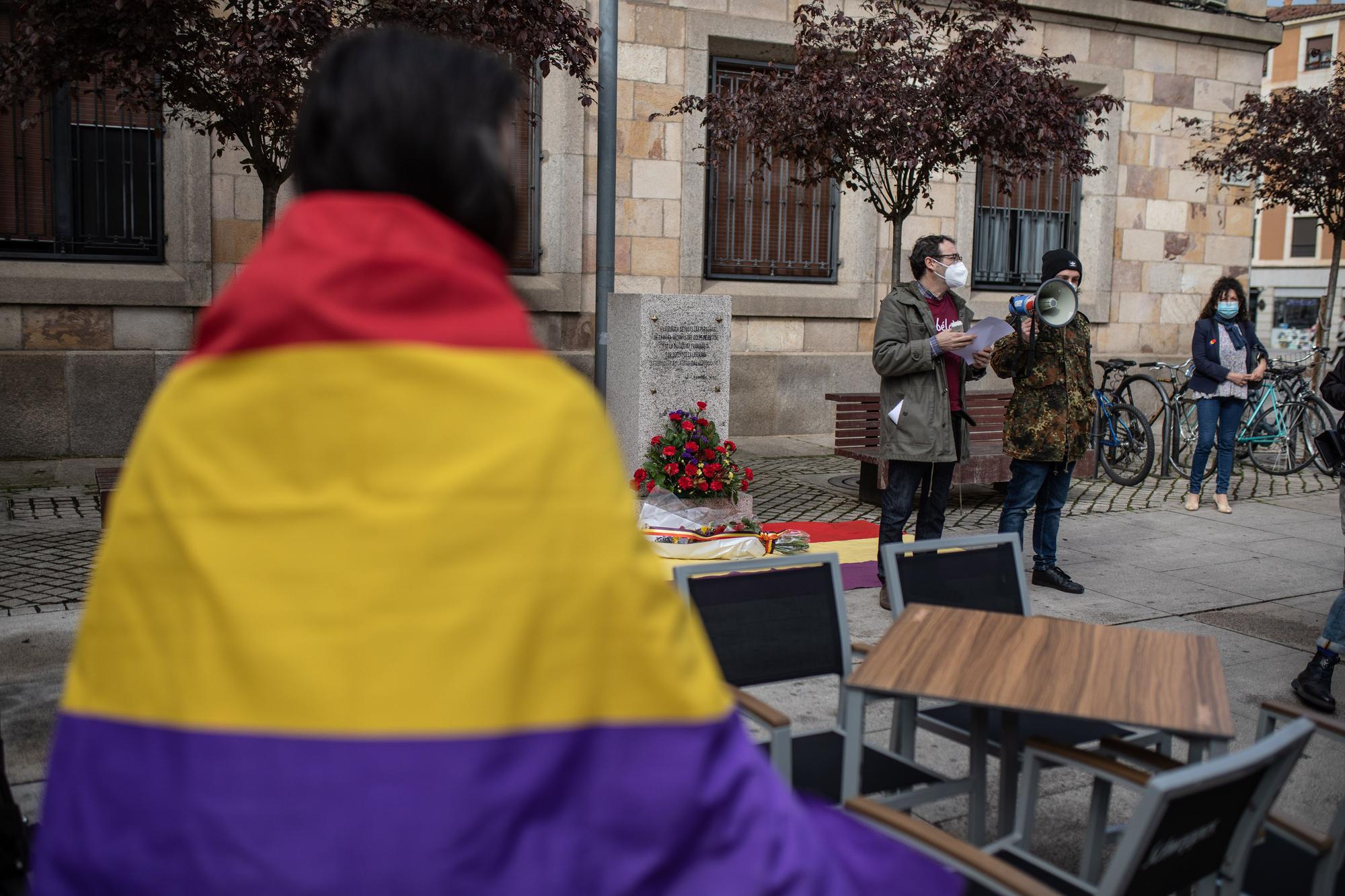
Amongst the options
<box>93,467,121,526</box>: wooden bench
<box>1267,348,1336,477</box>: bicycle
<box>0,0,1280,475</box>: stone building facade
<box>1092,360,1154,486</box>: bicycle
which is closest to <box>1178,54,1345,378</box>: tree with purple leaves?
<box>0,0,1280,475</box>: stone building facade

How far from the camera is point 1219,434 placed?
32.1 ft

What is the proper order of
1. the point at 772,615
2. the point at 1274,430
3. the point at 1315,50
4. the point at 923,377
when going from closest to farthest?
the point at 772,615, the point at 923,377, the point at 1274,430, the point at 1315,50

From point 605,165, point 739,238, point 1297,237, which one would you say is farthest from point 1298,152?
point 1297,237

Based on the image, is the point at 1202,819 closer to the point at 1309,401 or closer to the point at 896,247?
the point at 896,247

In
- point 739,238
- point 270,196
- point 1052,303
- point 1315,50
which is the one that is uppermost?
point 1315,50

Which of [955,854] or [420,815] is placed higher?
[420,815]

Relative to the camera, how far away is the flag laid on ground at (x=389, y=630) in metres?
1.20

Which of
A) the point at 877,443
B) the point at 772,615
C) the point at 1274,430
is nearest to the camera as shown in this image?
the point at 772,615

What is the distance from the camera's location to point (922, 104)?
9.21 m

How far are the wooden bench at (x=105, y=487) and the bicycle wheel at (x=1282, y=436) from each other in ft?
32.3

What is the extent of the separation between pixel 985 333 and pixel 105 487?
202 inches

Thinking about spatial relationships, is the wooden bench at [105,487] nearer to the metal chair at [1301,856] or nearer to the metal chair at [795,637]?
the metal chair at [795,637]

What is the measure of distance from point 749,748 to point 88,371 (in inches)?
419

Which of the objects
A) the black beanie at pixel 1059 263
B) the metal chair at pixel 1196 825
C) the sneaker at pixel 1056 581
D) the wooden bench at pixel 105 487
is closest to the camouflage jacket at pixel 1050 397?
the black beanie at pixel 1059 263
